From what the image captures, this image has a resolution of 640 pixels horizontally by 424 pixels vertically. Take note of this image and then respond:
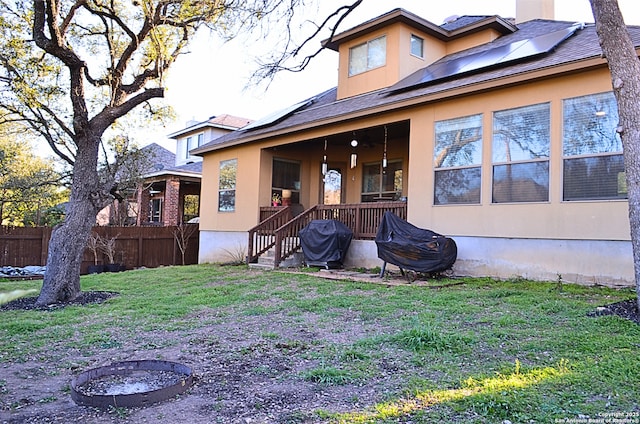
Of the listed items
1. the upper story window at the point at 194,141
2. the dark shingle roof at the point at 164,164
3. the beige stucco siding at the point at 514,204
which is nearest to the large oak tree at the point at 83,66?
the beige stucco siding at the point at 514,204

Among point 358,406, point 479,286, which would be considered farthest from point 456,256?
point 358,406

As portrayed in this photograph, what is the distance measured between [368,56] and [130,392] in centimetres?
1132

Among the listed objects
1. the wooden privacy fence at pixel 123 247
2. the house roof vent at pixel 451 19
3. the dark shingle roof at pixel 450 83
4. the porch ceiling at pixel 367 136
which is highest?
the house roof vent at pixel 451 19

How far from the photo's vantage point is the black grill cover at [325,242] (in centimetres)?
1067

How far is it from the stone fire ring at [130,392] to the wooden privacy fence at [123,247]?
39.5ft

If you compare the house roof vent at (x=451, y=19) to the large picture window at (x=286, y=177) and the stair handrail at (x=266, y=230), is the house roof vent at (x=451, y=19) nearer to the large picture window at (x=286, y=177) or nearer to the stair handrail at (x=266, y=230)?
the large picture window at (x=286, y=177)

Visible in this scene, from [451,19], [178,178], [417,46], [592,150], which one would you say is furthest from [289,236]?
[178,178]

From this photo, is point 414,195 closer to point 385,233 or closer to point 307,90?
point 385,233

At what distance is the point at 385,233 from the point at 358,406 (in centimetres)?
599

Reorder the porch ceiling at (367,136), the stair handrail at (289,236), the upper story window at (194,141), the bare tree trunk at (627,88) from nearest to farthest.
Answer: the bare tree trunk at (627,88) → the stair handrail at (289,236) → the porch ceiling at (367,136) → the upper story window at (194,141)

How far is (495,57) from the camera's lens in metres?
9.63

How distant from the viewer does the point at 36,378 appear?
397 centimetres

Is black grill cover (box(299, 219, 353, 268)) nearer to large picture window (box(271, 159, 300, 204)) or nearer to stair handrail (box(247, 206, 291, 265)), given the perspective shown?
stair handrail (box(247, 206, 291, 265))

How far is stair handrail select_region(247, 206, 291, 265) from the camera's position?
12.5 meters
